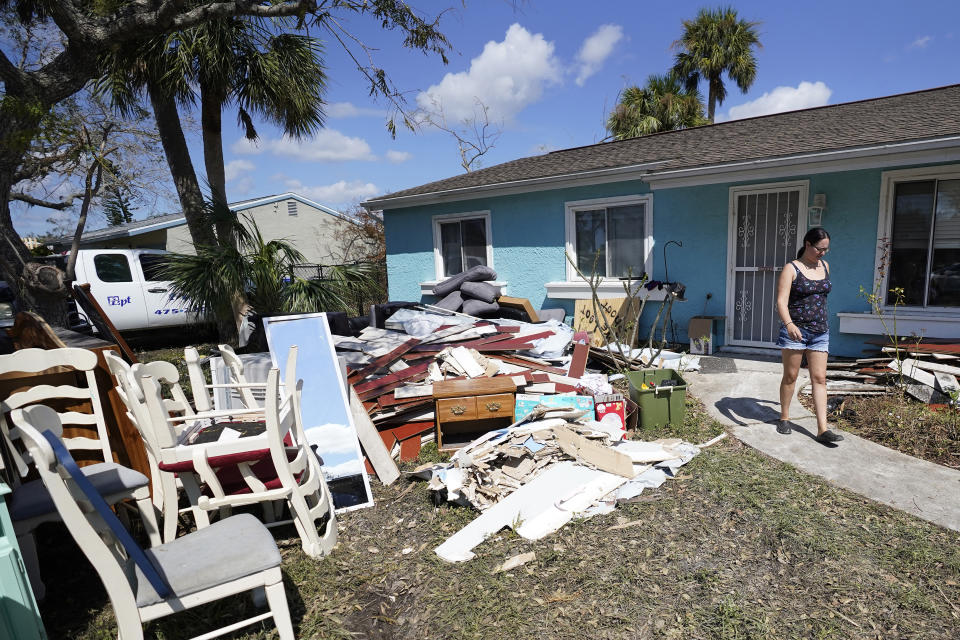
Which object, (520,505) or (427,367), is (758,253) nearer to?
(427,367)

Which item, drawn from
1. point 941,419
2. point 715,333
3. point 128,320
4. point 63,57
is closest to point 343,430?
point 63,57

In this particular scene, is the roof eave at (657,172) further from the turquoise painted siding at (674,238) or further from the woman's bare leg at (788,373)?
the woman's bare leg at (788,373)

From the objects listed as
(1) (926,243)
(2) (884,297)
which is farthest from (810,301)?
(1) (926,243)

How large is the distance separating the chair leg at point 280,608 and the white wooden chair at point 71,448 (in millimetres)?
1156

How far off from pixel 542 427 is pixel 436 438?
46.4 inches

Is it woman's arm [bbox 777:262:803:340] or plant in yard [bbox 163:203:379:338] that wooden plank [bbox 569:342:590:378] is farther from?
plant in yard [bbox 163:203:379:338]

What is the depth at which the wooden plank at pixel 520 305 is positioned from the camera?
8.30m

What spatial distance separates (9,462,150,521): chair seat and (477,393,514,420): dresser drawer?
8.36 feet

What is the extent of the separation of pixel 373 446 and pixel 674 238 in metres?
5.48

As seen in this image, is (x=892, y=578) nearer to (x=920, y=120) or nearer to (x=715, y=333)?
(x=715, y=333)

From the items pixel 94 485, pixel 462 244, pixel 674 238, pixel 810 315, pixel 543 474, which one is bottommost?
pixel 543 474

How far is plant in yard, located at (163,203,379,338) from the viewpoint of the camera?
616 centimetres

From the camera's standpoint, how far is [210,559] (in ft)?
6.89

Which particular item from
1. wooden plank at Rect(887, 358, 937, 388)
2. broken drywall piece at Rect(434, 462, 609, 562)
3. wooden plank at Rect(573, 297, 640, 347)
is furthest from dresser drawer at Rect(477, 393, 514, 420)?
wooden plank at Rect(887, 358, 937, 388)
